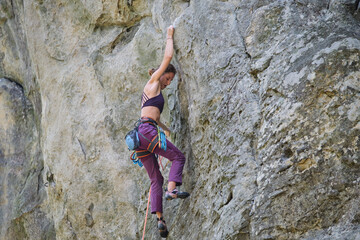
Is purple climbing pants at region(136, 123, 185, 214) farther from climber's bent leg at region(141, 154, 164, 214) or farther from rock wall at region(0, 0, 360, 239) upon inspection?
rock wall at region(0, 0, 360, 239)

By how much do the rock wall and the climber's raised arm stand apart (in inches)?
6.1

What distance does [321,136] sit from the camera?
5184 mm

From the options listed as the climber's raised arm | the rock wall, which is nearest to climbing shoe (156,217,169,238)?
the rock wall

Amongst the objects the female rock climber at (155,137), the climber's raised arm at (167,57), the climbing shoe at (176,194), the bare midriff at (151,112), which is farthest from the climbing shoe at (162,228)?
the climber's raised arm at (167,57)

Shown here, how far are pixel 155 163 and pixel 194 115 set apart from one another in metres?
0.95

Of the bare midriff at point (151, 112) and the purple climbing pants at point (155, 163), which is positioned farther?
the bare midriff at point (151, 112)

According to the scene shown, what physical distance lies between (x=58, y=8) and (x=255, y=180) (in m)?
6.70

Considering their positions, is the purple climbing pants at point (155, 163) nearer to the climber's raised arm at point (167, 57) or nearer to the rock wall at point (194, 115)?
the rock wall at point (194, 115)

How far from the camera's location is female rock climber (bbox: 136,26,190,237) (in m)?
6.93

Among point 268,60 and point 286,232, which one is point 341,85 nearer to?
point 268,60

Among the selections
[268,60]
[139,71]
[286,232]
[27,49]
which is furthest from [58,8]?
[286,232]

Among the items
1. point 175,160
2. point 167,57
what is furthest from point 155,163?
point 167,57

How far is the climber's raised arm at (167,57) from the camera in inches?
282

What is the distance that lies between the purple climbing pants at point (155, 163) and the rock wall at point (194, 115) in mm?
326
